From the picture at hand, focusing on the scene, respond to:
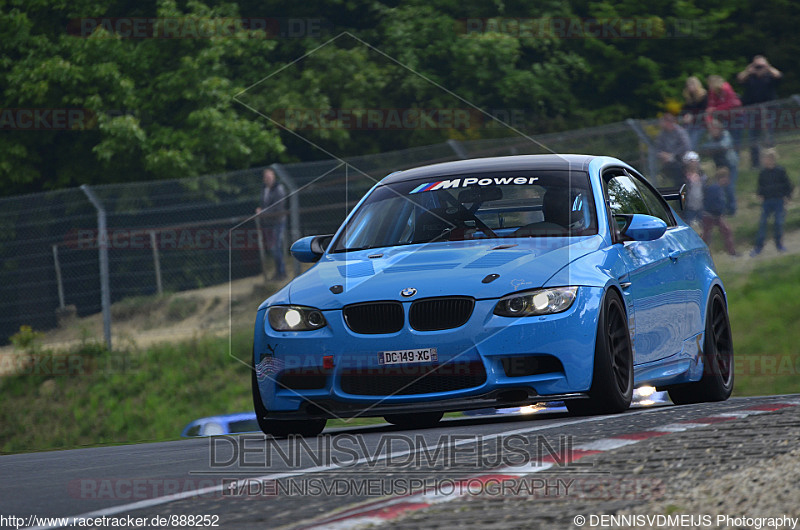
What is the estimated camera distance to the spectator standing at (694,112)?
19062 millimetres

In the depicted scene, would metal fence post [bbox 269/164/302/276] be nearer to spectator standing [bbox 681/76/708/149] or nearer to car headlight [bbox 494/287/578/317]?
spectator standing [bbox 681/76/708/149]

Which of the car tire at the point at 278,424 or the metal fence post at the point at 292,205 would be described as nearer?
the car tire at the point at 278,424

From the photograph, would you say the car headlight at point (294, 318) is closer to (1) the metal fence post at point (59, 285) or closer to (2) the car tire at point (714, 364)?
(2) the car tire at point (714, 364)

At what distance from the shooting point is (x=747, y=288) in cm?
1888

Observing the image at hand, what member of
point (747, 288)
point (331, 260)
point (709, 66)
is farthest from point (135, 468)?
point (709, 66)

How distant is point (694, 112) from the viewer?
19.2m

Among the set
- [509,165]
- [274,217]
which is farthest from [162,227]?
[509,165]

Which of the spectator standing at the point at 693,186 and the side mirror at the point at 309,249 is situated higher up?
the side mirror at the point at 309,249

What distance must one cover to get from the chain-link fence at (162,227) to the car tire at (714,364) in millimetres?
9528

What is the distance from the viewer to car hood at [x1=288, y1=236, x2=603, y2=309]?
7473mm

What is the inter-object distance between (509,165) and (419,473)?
3730 mm

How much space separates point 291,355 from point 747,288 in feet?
40.7

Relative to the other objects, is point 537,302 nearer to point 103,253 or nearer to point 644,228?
point 644,228

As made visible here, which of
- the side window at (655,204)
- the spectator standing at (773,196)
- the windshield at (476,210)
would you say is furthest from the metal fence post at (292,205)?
the windshield at (476,210)
